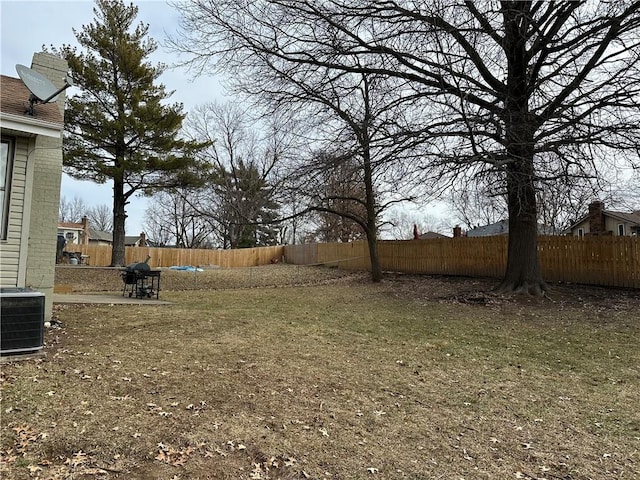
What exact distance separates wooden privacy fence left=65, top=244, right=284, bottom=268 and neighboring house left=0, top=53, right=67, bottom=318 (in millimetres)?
19637

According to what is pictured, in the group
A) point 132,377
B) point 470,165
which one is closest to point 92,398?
point 132,377

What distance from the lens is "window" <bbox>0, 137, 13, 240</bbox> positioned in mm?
5887

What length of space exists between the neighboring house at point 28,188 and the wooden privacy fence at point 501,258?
12879 millimetres

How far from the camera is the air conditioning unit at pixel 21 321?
4648 mm

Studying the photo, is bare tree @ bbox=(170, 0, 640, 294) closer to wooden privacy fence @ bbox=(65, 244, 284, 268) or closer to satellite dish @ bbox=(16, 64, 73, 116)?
satellite dish @ bbox=(16, 64, 73, 116)

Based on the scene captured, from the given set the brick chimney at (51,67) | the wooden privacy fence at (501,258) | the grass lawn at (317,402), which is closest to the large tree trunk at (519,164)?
the wooden privacy fence at (501,258)

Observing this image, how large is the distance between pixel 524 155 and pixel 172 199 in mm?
39233

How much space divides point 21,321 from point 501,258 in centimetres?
1344

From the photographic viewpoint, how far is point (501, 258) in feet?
46.2

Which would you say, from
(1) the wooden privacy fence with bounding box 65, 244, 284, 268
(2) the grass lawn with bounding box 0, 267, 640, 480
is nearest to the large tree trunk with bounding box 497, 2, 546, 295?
(2) the grass lawn with bounding box 0, 267, 640, 480

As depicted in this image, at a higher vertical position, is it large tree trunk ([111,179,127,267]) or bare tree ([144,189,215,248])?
bare tree ([144,189,215,248])

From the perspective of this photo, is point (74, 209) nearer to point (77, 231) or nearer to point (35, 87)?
point (77, 231)

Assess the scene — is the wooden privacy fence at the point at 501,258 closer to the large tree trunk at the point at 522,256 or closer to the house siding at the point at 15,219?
the large tree trunk at the point at 522,256

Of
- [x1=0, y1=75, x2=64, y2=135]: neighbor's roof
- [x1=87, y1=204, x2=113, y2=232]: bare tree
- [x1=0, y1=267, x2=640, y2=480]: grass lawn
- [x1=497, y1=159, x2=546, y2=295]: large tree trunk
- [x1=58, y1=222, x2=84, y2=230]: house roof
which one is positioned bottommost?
[x1=0, y1=267, x2=640, y2=480]: grass lawn
